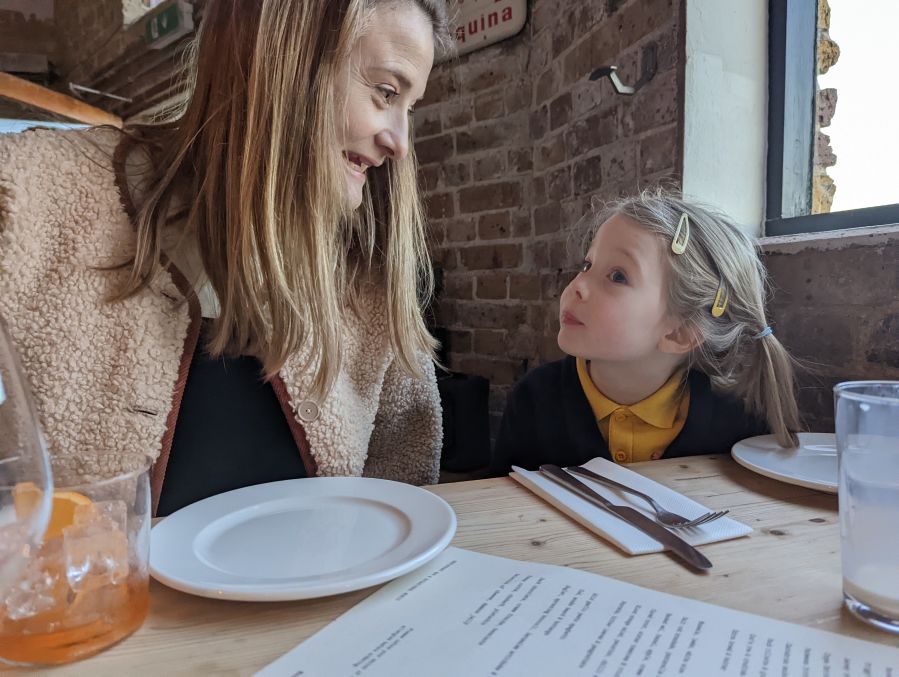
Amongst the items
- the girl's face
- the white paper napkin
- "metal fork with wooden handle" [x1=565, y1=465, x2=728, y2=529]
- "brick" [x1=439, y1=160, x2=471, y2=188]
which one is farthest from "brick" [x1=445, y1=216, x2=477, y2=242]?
"metal fork with wooden handle" [x1=565, y1=465, x2=728, y2=529]

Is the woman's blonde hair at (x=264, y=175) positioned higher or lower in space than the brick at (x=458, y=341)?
higher

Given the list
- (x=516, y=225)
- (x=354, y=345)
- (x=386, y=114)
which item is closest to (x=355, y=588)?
(x=354, y=345)

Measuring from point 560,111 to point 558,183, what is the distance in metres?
0.22

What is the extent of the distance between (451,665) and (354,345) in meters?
0.71

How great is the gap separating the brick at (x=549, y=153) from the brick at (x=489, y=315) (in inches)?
19.3

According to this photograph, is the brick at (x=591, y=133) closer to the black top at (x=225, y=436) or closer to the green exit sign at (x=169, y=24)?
the black top at (x=225, y=436)

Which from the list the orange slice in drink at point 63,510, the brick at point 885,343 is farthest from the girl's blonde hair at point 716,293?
the orange slice in drink at point 63,510

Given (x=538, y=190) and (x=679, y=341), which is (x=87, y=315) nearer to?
(x=679, y=341)

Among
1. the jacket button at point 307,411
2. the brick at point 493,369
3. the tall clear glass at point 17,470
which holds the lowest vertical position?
the brick at point 493,369

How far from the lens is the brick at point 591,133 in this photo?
155 cm

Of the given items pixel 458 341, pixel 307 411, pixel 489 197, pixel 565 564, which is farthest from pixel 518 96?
pixel 565 564

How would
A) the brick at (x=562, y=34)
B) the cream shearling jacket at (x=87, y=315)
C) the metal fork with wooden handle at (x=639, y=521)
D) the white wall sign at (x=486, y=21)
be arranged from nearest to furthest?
the metal fork with wooden handle at (x=639, y=521), the cream shearling jacket at (x=87, y=315), the brick at (x=562, y=34), the white wall sign at (x=486, y=21)

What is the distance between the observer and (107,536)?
40 centimetres

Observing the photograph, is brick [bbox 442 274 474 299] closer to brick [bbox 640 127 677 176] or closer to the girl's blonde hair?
brick [bbox 640 127 677 176]
